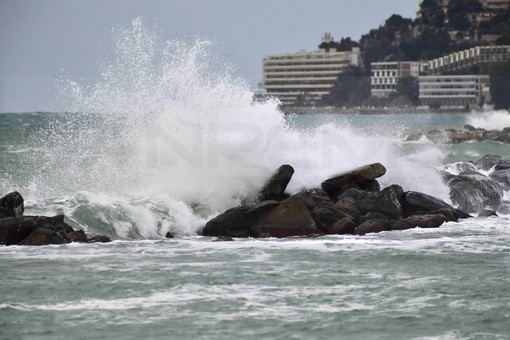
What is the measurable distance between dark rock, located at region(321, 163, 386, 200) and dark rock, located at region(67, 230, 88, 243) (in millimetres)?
5687

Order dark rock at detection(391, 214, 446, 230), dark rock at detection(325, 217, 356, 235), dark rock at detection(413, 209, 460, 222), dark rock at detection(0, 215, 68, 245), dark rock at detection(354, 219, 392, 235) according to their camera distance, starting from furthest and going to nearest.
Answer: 1. dark rock at detection(413, 209, 460, 222)
2. dark rock at detection(391, 214, 446, 230)
3. dark rock at detection(354, 219, 392, 235)
4. dark rock at detection(325, 217, 356, 235)
5. dark rock at detection(0, 215, 68, 245)

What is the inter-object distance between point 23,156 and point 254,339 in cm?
3364

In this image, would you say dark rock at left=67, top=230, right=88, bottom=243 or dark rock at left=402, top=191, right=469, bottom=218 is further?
dark rock at left=402, top=191, right=469, bottom=218

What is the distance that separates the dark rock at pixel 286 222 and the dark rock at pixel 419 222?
163cm

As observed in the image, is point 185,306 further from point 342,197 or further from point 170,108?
point 170,108

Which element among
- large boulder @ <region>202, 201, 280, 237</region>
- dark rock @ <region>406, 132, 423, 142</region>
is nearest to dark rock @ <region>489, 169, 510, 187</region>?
large boulder @ <region>202, 201, 280, 237</region>

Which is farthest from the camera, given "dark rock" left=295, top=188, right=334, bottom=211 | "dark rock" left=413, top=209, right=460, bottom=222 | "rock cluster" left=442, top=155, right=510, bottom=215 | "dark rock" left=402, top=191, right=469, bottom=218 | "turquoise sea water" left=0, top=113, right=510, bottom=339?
"rock cluster" left=442, top=155, right=510, bottom=215

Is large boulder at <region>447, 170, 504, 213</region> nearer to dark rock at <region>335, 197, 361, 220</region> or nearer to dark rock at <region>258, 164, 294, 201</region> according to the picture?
dark rock at <region>335, 197, 361, 220</region>

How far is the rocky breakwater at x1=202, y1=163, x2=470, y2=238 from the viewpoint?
22.0 meters

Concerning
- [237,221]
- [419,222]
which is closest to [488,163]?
[419,222]

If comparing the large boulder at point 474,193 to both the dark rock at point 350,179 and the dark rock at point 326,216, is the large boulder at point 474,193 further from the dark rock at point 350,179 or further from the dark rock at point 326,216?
the dark rock at point 326,216

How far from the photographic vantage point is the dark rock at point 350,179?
971 inches

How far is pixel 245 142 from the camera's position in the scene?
1070 inches

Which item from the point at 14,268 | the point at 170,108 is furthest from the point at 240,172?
the point at 14,268
